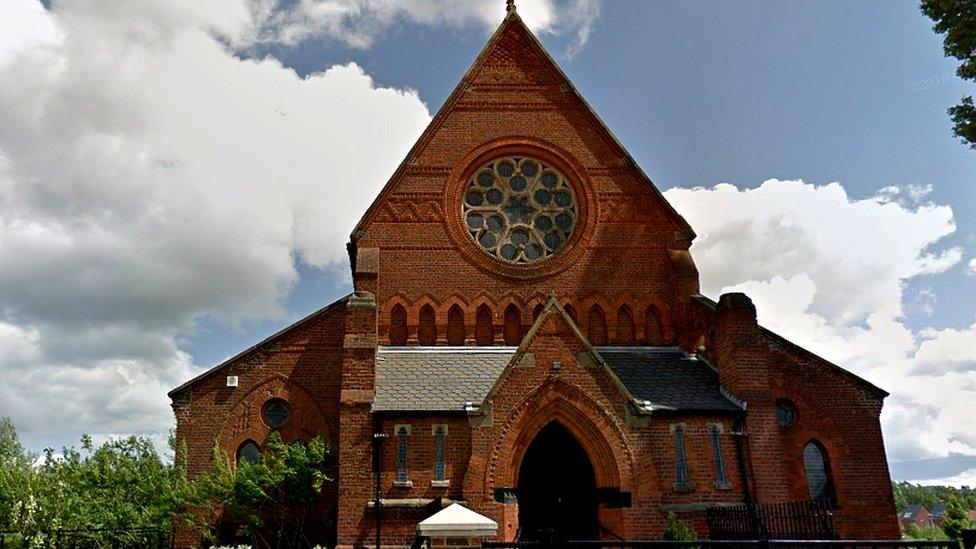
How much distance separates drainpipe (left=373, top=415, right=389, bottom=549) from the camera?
16.4 metres

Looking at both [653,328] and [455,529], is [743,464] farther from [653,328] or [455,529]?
[455,529]

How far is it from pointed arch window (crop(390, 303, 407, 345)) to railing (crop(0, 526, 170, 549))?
295 inches

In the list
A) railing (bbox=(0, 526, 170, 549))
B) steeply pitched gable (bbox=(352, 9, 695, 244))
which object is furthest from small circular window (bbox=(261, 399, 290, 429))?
steeply pitched gable (bbox=(352, 9, 695, 244))

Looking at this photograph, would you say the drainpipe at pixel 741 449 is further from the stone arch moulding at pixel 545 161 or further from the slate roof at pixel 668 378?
the stone arch moulding at pixel 545 161

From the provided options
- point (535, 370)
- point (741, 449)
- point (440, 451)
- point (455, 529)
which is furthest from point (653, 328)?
point (455, 529)

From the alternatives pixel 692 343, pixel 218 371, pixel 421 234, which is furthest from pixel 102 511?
pixel 692 343

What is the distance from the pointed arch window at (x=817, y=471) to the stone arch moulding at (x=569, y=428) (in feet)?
20.0

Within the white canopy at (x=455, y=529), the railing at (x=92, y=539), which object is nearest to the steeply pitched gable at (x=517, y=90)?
the railing at (x=92, y=539)

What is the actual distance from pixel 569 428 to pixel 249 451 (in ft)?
27.8

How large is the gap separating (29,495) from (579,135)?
18412 mm

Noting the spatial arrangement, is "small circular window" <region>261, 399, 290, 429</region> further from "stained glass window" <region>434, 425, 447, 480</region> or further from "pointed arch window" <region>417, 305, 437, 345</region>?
"stained glass window" <region>434, 425, 447, 480</region>

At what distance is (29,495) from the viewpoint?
792 inches

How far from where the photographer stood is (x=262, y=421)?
19.5m

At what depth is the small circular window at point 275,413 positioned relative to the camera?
19.6 meters
